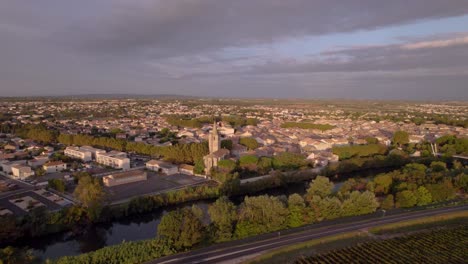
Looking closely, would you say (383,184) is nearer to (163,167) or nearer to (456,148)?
(163,167)

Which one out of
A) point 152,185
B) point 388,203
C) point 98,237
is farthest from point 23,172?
point 388,203

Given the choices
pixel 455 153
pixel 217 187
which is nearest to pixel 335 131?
pixel 455 153

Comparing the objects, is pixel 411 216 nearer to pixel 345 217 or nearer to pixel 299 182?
pixel 345 217

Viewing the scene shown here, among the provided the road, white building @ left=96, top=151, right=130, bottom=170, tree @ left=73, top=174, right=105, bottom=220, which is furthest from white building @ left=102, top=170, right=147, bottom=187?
the road

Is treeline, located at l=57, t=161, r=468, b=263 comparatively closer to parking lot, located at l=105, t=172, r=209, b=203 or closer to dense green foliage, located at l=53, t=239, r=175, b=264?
dense green foliage, located at l=53, t=239, r=175, b=264

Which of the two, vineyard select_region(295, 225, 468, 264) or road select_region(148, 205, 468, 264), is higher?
road select_region(148, 205, 468, 264)
